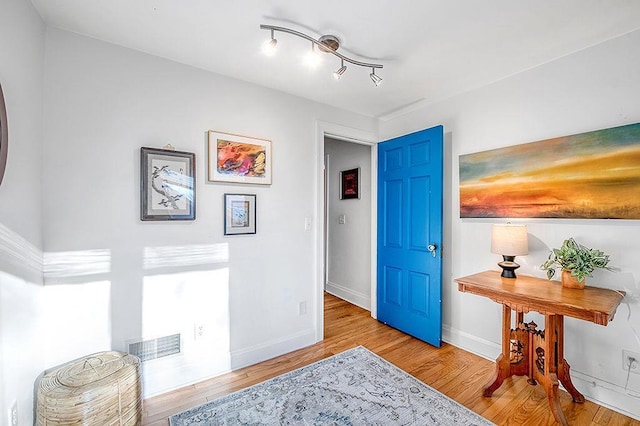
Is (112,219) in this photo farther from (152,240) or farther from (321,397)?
(321,397)

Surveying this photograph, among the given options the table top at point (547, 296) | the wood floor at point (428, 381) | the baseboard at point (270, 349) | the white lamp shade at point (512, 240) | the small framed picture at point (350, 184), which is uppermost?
the small framed picture at point (350, 184)

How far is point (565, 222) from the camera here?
194cm

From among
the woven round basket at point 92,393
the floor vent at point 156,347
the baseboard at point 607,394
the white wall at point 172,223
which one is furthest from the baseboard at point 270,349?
the baseboard at point 607,394

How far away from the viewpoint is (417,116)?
9.52 feet

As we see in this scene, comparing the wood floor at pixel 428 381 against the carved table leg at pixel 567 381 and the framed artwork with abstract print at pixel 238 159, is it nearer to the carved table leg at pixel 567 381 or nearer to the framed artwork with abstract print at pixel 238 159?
the carved table leg at pixel 567 381

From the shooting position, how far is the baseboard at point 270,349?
2.24 metres

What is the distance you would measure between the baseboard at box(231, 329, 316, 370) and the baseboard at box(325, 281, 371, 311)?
110 centimetres

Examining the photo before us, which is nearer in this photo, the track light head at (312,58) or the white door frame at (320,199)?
the track light head at (312,58)

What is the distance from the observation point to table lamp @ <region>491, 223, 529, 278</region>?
1.93 meters

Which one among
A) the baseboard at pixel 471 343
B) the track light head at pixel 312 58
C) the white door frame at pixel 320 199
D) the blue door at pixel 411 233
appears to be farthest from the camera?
the white door frame at pixel 320 199

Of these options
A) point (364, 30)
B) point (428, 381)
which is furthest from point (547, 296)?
point (364, 30)

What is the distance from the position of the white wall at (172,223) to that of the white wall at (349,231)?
1081mm

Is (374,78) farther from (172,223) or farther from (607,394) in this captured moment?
(607,394)

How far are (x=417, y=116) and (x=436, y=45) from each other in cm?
112
